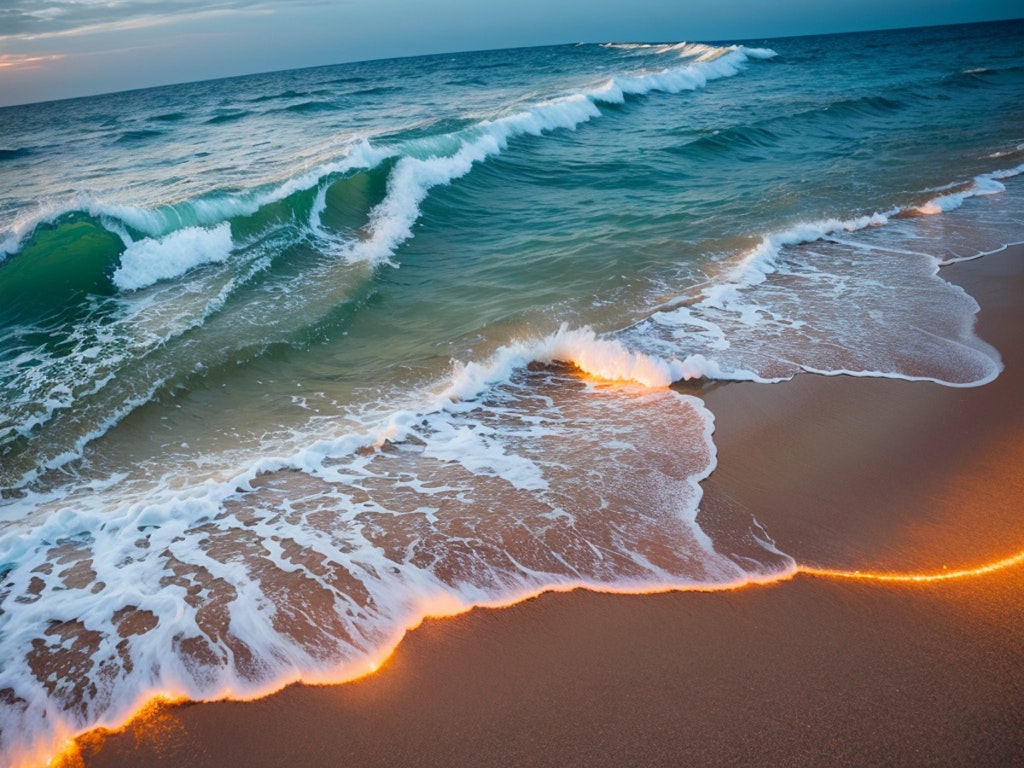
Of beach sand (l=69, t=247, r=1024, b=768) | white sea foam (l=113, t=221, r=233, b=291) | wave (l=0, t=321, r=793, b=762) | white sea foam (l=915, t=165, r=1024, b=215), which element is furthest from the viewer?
white sea foam (l=915, t=165, r=1024, b=215)

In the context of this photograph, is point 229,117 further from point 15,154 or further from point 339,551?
point 339,551

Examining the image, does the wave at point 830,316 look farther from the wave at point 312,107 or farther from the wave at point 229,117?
the wave at point 229,117

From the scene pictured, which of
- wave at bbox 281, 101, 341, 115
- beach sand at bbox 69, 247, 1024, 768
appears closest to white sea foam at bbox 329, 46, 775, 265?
beach sand at bbox 69, 247, 1024, 768

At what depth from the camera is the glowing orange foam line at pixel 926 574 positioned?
347 centimetres

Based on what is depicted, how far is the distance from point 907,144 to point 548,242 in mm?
12127

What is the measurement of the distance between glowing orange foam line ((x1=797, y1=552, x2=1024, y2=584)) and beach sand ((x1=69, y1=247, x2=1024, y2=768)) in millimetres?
44

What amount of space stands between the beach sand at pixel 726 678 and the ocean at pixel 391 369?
200 mm

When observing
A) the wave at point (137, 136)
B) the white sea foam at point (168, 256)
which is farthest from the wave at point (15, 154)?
the white sea foam at point (168, 256)

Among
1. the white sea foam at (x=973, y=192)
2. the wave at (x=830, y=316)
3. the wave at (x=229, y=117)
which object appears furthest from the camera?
the wave at (x=229, y=117)

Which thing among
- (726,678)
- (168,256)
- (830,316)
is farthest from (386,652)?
(168,256)

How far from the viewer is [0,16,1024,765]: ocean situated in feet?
12.1

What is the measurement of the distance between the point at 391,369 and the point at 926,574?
16.4 feet

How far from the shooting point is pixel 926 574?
3.51 m

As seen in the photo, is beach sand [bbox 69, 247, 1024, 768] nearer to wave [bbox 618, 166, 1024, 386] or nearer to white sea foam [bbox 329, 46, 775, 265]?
wave [bbox 618, 166, 1024, 386]
